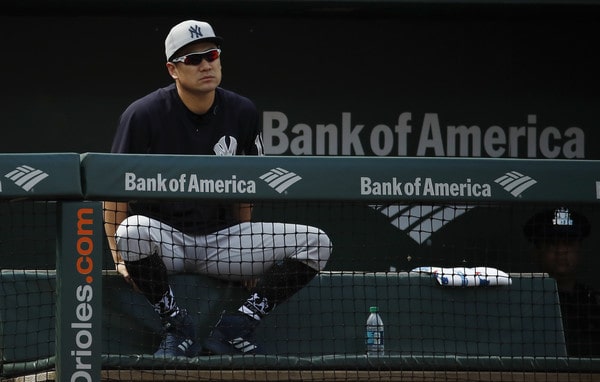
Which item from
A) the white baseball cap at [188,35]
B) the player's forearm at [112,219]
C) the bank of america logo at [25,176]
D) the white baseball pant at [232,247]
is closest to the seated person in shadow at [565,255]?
the white baseball pant at [232,247]

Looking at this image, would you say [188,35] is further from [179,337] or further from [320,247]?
[179,337]

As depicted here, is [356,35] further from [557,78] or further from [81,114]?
[81,114]

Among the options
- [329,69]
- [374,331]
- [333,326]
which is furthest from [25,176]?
[329,69]

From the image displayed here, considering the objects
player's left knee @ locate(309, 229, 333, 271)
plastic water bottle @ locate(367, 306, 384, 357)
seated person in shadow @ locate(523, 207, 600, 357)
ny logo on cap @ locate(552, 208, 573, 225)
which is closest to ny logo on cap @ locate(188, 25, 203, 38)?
player's left knee @ locate(309, 229, 333, 271)

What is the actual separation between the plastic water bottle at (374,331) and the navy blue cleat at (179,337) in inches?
21.9

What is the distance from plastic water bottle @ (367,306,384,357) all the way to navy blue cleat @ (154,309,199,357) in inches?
21.9

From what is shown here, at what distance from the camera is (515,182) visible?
327cm

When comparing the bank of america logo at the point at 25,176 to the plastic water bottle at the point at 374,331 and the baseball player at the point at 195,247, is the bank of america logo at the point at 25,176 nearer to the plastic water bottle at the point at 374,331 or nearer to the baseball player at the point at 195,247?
the baseball player at the point at 195,247

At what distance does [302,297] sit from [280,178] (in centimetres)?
71

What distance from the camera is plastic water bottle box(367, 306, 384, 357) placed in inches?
146

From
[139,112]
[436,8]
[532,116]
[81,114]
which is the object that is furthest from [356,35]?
[139,112]

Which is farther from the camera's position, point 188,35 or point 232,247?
point 188,35

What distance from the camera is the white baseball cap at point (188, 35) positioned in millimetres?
4281

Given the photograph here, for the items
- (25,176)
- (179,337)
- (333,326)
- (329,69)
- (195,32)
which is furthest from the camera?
(329,69)
